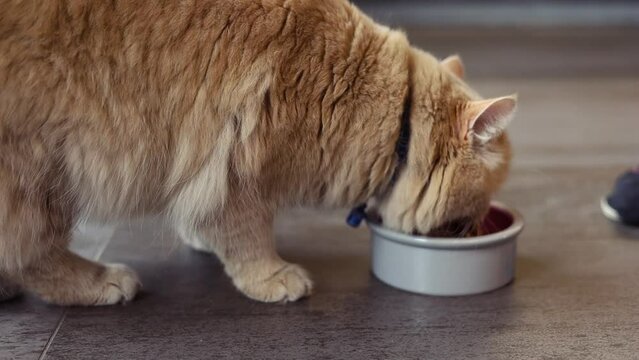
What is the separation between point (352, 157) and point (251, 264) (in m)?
0.36

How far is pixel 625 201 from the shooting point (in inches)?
96.5

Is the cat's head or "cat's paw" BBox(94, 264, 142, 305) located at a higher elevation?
the cat's head

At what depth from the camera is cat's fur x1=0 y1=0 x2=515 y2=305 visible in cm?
177

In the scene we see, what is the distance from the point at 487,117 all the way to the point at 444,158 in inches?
5.6

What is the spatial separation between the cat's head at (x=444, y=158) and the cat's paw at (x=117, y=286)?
2.09ft

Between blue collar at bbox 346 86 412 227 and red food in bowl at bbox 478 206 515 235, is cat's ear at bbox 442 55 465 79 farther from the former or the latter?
red food in bowl at bbox 478 206 515 235

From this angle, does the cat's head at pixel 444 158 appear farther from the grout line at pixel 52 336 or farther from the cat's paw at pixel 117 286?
the grout line at pixel 52 336

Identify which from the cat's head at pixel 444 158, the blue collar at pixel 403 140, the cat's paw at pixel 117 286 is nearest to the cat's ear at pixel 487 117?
the cat's head at pixel 444 158

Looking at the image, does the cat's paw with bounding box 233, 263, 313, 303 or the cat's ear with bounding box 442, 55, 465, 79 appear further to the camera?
the cat's ear with bounding box 442, 55, 465, 79

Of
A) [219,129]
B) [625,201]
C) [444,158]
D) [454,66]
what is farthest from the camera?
[625,201]

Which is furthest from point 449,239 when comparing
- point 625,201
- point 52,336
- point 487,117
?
point 52,336

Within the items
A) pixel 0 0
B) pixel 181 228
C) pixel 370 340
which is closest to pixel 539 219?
pixel 370 340

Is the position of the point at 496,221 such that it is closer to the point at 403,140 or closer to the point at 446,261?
the point at 446,261

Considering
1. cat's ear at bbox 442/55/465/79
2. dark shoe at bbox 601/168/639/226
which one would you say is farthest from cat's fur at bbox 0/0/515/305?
dark shoe at bbox 601/168/639/226
